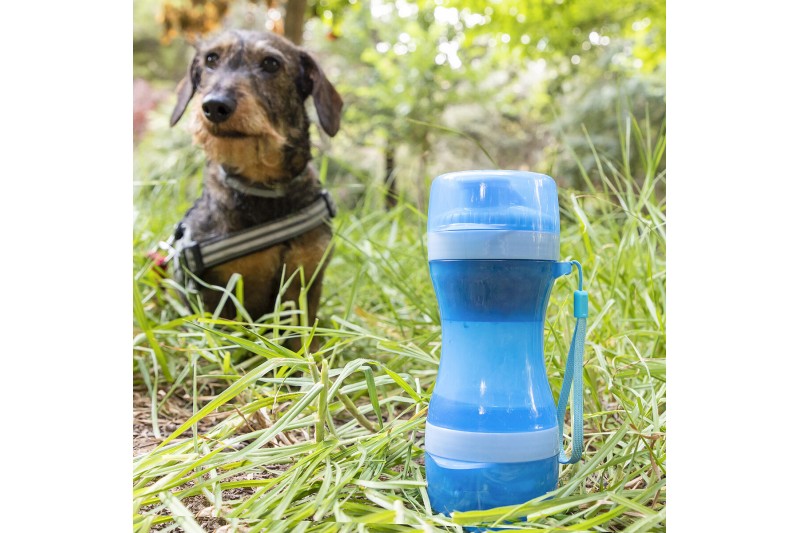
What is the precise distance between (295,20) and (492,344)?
3.59 metres

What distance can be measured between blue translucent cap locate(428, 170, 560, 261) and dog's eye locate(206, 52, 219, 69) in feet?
3.53

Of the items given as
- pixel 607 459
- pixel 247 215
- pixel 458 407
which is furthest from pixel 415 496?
pixel 247 215

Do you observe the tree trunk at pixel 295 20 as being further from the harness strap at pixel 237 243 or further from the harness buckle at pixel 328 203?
the harness strap at pixel 237 243

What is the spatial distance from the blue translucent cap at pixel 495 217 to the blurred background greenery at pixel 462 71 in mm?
3919

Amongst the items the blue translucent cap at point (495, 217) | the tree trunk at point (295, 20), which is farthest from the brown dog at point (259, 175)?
the tree trunk at point (295, 20)

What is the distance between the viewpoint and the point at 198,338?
1665 millimetres

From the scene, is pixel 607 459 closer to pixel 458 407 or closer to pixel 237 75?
pixel 458 407

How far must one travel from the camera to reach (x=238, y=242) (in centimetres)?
168

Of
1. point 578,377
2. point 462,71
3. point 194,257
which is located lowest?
point 578,377

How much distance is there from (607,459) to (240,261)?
104 centimetres

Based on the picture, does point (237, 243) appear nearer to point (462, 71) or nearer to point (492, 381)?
point (492, 381)

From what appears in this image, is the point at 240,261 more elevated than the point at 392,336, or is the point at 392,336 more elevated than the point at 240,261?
the point at 240,261

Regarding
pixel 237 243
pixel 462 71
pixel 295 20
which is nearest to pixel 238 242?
pixel 237 243
